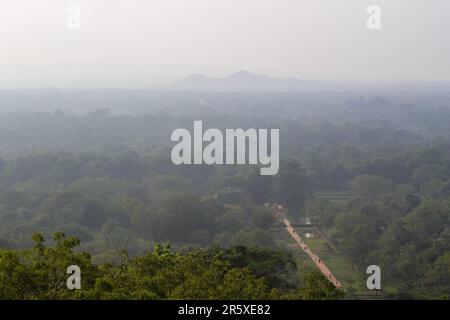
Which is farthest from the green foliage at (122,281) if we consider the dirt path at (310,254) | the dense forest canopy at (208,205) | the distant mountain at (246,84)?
the distant mountain at (246,84)

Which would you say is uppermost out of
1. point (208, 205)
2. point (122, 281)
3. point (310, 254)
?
point (122, 281)

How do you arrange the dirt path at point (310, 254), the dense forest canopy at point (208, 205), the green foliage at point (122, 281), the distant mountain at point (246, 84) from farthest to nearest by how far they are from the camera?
the distant mountain at point (246, 84) → the dirt path at point (310, 254) → the dense forest canopy at point (208, 205) → the green foliage at point (122, 281)

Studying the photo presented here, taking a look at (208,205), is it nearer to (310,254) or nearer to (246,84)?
(310,254)

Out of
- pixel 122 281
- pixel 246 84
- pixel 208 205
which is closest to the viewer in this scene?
pixel 122 281

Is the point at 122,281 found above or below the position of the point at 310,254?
above

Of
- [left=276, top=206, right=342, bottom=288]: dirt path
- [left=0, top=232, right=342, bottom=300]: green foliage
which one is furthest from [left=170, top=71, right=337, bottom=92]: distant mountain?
[left=0, top=232, right=342, bottom=300]: green foliage

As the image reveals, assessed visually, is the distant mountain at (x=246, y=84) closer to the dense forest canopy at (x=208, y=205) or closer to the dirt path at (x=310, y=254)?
the dense forest canopy at (x=208, y=205)

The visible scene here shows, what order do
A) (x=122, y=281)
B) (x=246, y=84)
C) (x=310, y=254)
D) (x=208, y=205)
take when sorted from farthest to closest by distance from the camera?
(x=246, y=84) < (x=208, y=205) < (x=310, y=254) < (x=122, y=281)

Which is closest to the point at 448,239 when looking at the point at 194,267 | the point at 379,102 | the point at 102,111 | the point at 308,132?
the point at 194,267

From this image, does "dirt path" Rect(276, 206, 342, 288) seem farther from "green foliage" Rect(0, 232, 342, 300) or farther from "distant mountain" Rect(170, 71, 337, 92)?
"distant mountain" Rect(170, 71, 337, 92)

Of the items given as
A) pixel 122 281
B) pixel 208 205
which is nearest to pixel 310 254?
pixel 208 205
